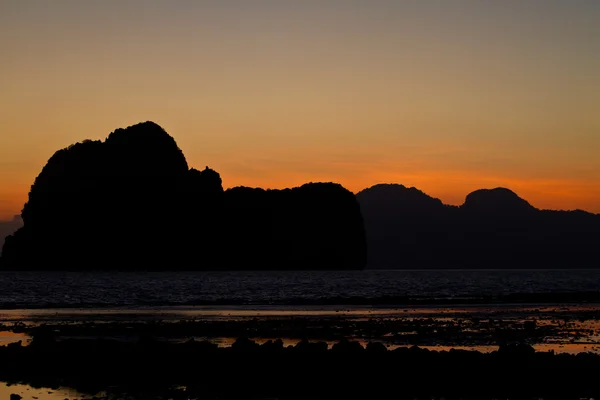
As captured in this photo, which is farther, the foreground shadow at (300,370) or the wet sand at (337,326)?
the wet sand at (337,326)

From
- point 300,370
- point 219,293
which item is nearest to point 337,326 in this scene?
point 300,370

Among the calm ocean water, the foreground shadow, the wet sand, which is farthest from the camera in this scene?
the calm ocean water

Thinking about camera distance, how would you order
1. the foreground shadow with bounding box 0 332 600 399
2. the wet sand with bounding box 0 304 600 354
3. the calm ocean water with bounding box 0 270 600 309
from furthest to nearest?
the calm ocean water with bounding box 0 270 600 309, the wet sand with bounding box 0 304 600 354, the foreground shadow with bounding box 0 332 600 399

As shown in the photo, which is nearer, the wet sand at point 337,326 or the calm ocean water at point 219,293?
the wet sand at point 337,326

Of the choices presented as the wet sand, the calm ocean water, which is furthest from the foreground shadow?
the calm ocean water

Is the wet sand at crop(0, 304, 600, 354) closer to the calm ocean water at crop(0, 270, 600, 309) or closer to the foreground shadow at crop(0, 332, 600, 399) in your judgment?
the foreground shadow at crop(0, 332, 600, 399)

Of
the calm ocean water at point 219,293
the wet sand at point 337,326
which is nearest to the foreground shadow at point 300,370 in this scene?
the wet sand at point 337,326

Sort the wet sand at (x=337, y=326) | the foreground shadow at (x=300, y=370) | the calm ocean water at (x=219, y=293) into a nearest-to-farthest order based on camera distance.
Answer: the foreground shadow at (x=300, y=370) < the wet sand at (x=337, y=326) < the calm ocean water at (x=219, y=293)

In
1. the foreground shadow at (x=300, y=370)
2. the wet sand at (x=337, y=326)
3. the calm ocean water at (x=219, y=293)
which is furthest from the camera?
the calm ocean water at (x=219, y=293)

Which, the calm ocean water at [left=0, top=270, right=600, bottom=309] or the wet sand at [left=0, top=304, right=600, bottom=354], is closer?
the wet sand at [left=0, top=304, right=600, bottom=354]

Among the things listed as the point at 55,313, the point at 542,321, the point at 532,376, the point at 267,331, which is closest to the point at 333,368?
the point at 532,376

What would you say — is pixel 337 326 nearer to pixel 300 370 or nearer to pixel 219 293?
pixel 300 370

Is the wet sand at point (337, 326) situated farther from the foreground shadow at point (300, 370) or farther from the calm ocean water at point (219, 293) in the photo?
the calm ocean water at point (219, 293)

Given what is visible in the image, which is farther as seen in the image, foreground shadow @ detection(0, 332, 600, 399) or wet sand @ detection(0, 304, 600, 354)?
wet sand @ detection(0, 304, 600, 354)
